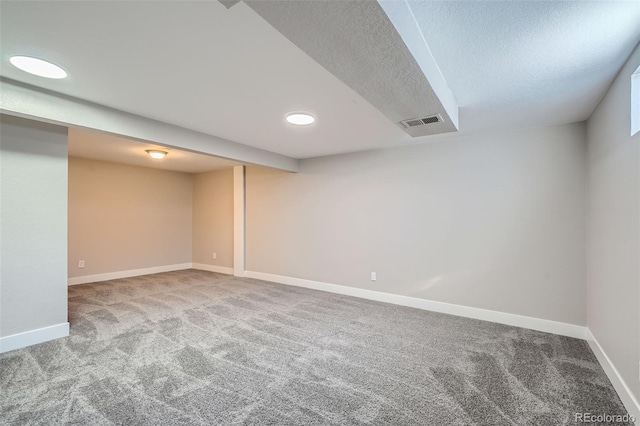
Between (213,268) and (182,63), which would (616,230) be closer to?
(182,63)

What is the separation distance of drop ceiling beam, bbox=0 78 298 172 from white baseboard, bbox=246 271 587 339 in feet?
8.51

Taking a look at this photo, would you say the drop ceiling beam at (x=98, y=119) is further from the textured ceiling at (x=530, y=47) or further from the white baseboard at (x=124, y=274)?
the white baseboard at (x=124, y=274)

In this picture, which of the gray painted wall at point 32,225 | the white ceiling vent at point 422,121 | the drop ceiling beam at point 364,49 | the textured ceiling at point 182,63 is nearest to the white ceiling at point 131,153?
the gray painted wall at point 32,225

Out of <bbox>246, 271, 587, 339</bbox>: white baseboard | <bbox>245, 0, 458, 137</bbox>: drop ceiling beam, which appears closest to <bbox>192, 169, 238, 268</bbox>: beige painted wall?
<bbox>246, 271, 587, 339</bbox>: white baseboard

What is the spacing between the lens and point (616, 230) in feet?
6.89

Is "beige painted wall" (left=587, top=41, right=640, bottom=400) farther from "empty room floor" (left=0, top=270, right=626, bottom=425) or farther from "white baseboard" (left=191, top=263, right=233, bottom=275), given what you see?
"white baseboard" (left=191, top=263, right=233, bottom=275)

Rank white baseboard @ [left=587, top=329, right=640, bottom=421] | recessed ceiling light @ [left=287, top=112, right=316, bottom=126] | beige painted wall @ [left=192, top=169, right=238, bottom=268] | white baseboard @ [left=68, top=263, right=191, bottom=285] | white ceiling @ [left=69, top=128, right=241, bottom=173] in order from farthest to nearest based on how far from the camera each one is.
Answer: beige painted wall @ [left=192, top=169, right=238, bottom=268] → white baseboard @ [left=68, top=263, right=191, bottom=285] → white ceiling @ [left=69, top=128, right=241, bottom=173] → recessed ceiling light @ [left=287, top=112, right=316, bottom=126] → white baseboard @ [left=587, top=329, right=640, bottom=421]

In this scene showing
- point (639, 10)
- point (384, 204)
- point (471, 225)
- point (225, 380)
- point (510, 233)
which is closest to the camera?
point (639, 10)

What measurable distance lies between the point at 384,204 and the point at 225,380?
3131 millimetres

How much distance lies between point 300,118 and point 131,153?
142 inches

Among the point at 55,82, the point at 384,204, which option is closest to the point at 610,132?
the point at 384,204

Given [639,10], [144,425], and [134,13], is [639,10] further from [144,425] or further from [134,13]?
[144,425]

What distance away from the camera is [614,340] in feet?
7.04

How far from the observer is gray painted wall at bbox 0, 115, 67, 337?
8.56 ft
